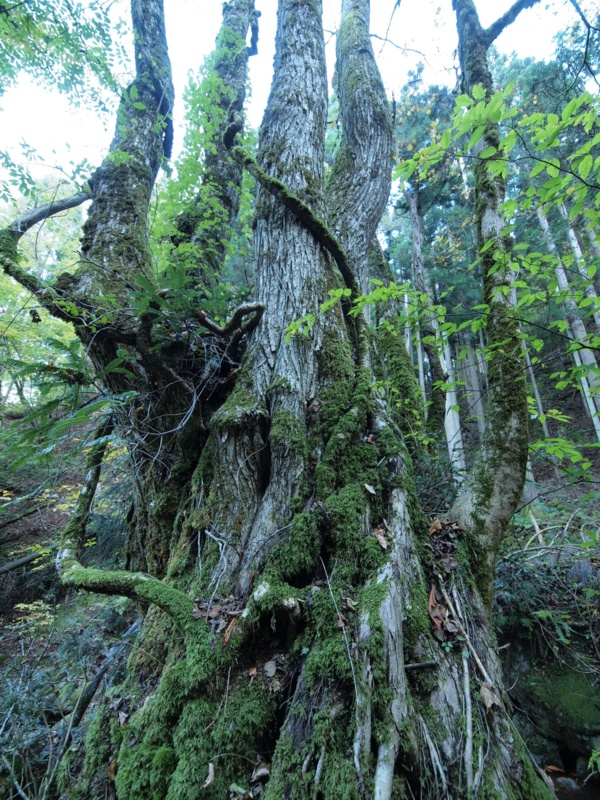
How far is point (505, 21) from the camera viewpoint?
144 inches

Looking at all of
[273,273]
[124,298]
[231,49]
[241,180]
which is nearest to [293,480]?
[273,273]

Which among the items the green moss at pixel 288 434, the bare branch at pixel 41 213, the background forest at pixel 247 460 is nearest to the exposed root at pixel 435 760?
the background forest at pixel 247 460

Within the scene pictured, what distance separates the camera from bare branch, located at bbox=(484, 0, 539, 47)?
355 cm

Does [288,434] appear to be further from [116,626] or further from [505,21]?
[505,21]

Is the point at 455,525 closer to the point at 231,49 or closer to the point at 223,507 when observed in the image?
the point at 223,507

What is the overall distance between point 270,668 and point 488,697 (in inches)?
37.1

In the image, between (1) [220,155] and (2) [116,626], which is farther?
(1) [220,155]

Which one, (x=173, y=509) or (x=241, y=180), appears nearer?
(x=173, y=509)

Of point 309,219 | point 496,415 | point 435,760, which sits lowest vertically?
point 435,760

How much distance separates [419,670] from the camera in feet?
5.01

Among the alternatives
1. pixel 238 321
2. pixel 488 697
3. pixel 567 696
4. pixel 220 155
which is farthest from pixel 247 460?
pixel 220 155

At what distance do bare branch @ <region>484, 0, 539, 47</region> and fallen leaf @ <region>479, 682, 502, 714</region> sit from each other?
5.38 meters

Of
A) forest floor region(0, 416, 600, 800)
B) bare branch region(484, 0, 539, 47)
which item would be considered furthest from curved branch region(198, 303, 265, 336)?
bare branch region(484, 0, 539, 47)

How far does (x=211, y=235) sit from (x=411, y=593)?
183 inches
